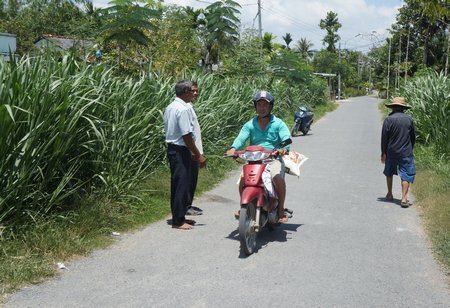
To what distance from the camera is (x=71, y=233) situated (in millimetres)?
5465

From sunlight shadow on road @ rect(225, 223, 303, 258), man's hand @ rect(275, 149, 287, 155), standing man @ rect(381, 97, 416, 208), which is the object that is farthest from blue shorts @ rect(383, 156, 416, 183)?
man's hand @ rect(275, 149, 287, 155)

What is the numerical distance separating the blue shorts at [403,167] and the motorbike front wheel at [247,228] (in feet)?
11.5

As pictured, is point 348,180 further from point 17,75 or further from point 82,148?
point 17,75

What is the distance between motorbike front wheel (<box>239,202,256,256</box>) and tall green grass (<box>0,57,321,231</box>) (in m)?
1.79

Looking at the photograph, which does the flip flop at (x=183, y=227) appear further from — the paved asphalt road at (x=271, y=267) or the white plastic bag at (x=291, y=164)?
the white plastic bag at (x=291, y=164)

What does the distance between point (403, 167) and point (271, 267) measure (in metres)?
4.00

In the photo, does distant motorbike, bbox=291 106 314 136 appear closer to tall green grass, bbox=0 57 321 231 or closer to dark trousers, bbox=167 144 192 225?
tall green grass, bbox=0 57 321 231

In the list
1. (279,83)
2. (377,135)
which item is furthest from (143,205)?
(279,83)

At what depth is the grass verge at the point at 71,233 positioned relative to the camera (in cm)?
450

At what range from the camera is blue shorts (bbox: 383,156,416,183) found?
8141 mm

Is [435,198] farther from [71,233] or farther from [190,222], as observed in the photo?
[71,233]

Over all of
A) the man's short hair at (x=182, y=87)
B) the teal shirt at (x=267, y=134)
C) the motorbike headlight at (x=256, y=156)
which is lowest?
the motorbike headlight at (x=256, y=156)

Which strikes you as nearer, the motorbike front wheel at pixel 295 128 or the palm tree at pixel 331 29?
the motorbike front wheel at pixel 295 128

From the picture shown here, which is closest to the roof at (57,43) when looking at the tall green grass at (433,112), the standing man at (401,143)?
the standing man at (401,143)
